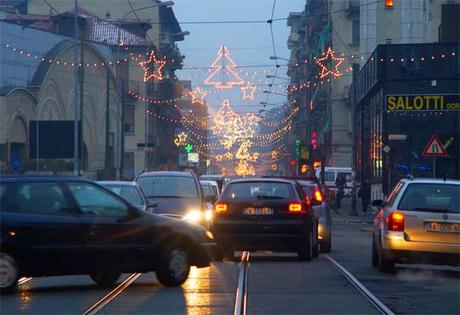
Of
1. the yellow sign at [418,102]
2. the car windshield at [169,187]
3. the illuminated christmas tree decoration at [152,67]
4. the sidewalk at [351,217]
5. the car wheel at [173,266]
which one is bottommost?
the sidewalk at [351,217]

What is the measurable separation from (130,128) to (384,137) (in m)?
36.6

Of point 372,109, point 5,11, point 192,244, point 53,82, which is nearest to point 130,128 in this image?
point 5,11

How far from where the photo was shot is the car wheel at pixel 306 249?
18672 mm

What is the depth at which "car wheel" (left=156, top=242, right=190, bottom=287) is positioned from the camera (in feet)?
46.1

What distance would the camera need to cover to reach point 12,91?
2256 inches

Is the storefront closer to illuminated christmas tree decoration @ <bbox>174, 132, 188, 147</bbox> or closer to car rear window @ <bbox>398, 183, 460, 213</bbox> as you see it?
car rear window @ <bbox>398, 183, 460, 213</bbox>

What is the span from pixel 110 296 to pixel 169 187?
9498 mm

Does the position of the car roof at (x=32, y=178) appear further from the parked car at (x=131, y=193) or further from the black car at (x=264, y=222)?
the parked car at (x=131, y=193)

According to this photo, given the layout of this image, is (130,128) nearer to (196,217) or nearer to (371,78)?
(371,78)

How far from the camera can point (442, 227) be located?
52.2 ft

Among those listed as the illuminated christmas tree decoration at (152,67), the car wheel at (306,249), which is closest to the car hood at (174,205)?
the car wheel at (306,249)

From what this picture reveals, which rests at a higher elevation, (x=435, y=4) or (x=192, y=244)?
(x=435, y=4)

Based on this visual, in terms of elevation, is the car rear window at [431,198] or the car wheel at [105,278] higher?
the car rear window at [431,198]

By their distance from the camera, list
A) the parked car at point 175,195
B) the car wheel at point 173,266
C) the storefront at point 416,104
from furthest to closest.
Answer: the storefront at point 416,104 → the parked car at point 175,195 → the car wheel at point 173,266
